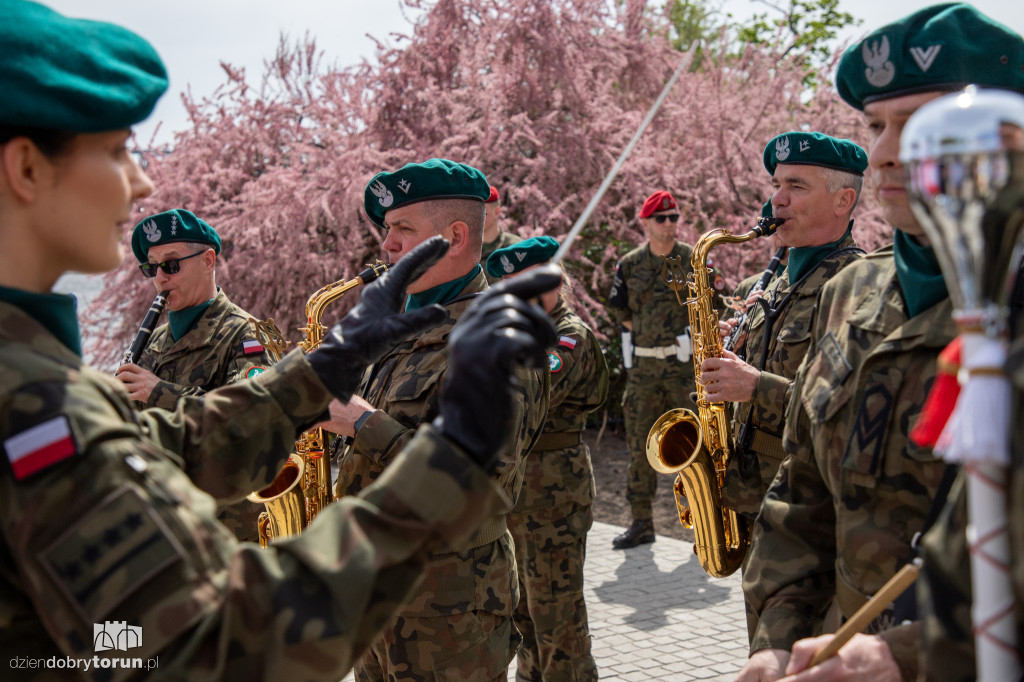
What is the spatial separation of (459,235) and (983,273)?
2756mm

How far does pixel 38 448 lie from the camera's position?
55.6 inches

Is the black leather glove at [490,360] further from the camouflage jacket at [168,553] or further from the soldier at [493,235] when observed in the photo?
the soldier at [493,235]

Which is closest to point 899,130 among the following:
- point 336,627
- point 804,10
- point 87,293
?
point 336,627

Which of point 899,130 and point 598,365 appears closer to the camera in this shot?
point 899,130

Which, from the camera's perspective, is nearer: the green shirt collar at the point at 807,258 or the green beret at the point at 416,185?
the green beret at the point at 416,185

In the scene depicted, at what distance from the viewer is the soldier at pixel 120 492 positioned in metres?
1.40

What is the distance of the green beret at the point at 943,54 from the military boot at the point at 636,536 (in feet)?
20.0

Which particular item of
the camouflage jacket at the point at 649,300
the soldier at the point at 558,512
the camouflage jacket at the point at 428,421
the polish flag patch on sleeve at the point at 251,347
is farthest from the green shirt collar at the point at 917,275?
the camouflage jacket at the point at 649,300

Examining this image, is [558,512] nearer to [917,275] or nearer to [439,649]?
[439,649]

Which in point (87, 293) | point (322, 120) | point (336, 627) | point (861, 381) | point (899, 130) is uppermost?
point (322, 120)

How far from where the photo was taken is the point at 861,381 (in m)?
2.01

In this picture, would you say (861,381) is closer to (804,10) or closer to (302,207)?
(302,207)

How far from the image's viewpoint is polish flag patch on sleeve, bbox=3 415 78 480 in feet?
4.62

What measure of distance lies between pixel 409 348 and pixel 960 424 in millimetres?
2565
